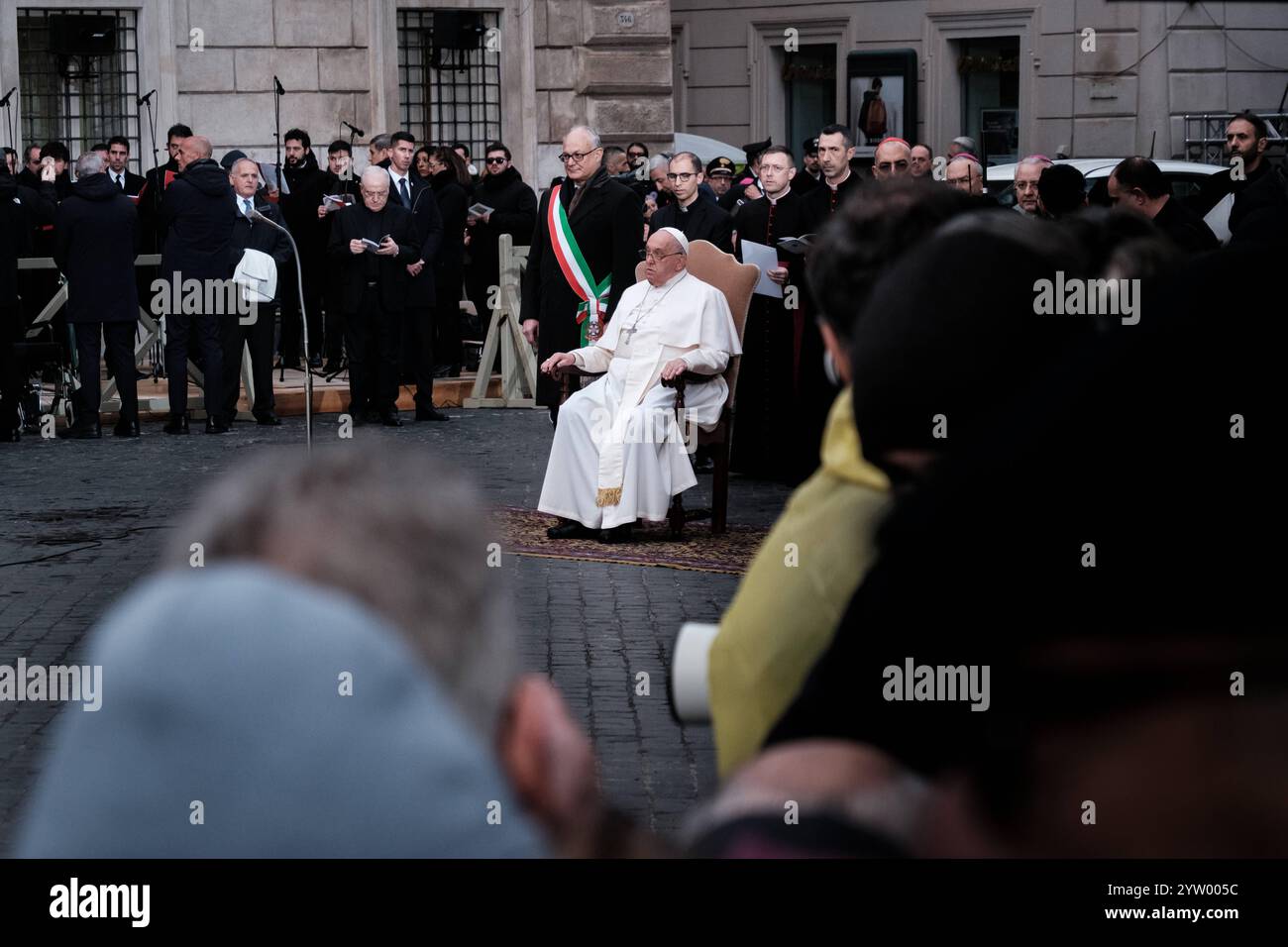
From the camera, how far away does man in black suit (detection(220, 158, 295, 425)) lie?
16062mm

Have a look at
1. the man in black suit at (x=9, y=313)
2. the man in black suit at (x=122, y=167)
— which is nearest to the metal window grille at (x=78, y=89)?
the man in black suit at (x=122, y=167)

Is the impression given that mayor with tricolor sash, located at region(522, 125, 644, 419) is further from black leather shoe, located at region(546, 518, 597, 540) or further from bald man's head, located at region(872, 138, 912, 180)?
black leather shoe, located at region(546, 518, 597, 540)

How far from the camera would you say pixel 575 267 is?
1254cm

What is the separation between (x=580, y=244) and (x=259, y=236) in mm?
4576

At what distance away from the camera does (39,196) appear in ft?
60.5

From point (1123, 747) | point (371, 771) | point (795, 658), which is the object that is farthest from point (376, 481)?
point (795, 658)

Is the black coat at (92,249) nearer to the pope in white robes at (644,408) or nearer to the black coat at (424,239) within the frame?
the black coat at (424,239)

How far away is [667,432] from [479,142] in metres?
16.2

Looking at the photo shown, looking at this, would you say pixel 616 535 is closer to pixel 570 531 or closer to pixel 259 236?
pixel 570 531

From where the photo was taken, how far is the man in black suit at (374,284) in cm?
1603

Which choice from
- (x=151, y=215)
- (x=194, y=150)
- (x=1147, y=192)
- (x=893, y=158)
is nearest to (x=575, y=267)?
(x=893, y=158)

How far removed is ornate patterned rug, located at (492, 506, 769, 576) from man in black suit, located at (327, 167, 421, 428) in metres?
5.28
